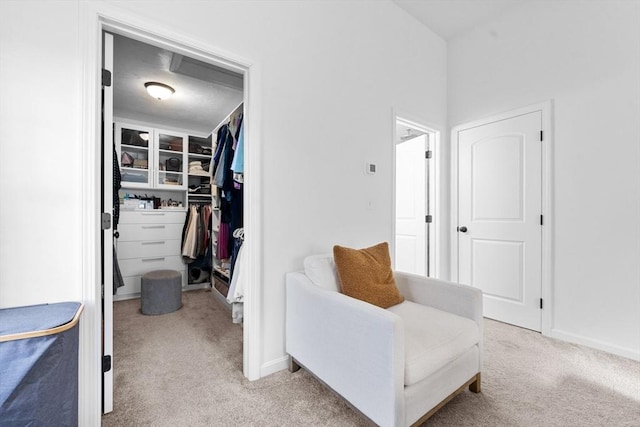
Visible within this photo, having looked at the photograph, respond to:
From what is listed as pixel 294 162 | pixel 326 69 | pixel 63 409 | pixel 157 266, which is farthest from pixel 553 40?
pixel 157 266

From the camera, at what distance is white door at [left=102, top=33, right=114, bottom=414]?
1.46m

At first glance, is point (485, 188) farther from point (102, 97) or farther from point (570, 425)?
point (102, 97)

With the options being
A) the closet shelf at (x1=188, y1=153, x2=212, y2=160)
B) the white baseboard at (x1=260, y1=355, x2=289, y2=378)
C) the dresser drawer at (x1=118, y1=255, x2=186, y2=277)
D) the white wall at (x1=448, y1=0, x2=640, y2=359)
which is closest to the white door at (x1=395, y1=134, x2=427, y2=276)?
the white wall at (x1=448, y1=0, x2=640, y2=359)

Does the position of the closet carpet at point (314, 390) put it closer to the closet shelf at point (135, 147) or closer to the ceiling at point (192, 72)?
the ceiling at point (192, 72)

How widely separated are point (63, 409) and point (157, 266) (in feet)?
10.3

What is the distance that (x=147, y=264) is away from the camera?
3.86 metres

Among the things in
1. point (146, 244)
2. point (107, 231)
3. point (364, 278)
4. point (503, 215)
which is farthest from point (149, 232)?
point (503, 215)

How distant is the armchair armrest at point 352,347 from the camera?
1.17 metres

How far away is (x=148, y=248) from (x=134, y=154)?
52.8 inches

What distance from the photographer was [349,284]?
1696 mm

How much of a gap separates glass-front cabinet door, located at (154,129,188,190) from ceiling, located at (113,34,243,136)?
26 centimetres

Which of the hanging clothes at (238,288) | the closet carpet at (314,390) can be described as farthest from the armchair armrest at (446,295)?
the hanging clothes at (238,288)

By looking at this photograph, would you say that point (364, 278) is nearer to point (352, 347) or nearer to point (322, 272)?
point (322, 272)

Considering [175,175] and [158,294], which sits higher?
[175,175]
